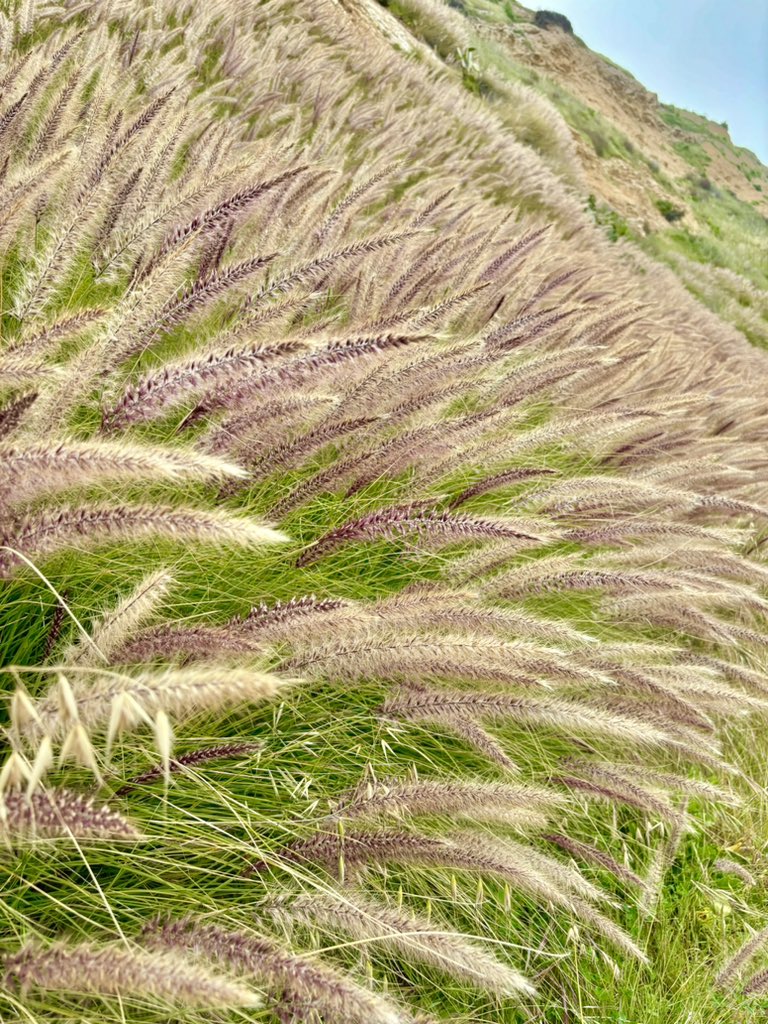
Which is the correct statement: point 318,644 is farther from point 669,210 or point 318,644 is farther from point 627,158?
point 627,158

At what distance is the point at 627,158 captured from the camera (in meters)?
20.0

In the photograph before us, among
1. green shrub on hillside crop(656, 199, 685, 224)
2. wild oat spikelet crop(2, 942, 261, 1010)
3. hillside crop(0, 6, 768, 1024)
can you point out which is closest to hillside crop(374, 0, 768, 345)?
green shrub on hillside crop(656, 199, 685, 224)

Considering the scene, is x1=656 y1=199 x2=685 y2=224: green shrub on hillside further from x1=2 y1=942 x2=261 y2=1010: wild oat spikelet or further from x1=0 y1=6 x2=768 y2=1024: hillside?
x1=2 y1=942 x2=261 y2=1010: wild oat spikelet

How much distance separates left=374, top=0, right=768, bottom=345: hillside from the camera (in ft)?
38.4

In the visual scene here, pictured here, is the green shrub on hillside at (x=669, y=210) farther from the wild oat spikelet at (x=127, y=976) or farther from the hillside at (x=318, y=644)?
the wild oat spikelet at (x=127, y=976)

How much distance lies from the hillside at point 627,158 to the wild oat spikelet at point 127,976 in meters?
11.0

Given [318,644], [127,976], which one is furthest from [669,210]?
[127,976]

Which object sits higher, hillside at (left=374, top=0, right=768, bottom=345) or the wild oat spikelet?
hillside at (left=374, top=0, right=768, bottom=345)

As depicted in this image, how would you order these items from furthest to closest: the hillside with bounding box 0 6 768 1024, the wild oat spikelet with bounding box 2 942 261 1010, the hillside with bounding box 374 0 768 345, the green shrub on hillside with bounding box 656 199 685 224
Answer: the green shrub on hillside with bounding box 656 199 685 224, the hillside with bounding box 374 0 768 345, the hillside with bounding box 0 6 768 1024, the wild oat spikelet with bounding box 2 942 261 1010

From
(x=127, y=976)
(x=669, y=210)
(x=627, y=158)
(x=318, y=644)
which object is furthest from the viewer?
(x=627, y=158)

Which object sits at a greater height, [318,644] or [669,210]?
[669,210]

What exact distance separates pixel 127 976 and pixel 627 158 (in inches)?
884

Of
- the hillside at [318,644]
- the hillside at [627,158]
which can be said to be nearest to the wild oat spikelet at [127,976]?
the hillside at [318,644]

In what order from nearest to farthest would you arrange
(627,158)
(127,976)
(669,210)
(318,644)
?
(127,976) → (318,644) → (669,210) → (627,158)
